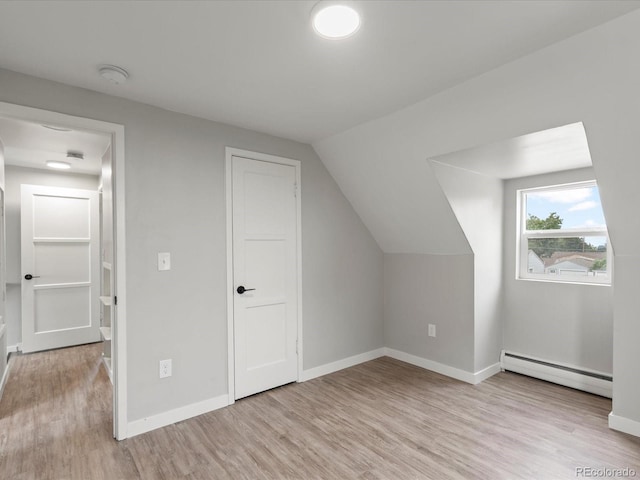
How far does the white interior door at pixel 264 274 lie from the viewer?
9.56 feet

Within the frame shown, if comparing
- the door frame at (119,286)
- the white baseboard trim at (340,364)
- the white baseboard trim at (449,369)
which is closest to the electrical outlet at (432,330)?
the white baseboard trim at (449,369)

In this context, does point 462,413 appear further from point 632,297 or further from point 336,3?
point 336,3

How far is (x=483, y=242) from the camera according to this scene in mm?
3346

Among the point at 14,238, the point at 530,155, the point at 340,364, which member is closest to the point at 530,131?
the point at 530,155

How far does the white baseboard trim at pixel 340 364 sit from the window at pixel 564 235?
1743 millimetres

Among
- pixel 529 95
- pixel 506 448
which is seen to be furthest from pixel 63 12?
pixel 506 448

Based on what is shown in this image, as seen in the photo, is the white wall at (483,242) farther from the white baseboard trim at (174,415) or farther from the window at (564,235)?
the white baseboard trim at (174,415)

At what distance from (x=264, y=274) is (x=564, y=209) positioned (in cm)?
284

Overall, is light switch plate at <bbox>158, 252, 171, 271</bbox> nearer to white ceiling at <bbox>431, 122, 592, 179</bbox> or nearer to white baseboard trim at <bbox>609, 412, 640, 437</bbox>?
white ceiling at <bbox>431, 122, 592, 179</bbox>

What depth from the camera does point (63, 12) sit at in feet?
4.94

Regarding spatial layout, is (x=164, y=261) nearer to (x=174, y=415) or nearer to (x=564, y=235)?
(x=174, y=415)

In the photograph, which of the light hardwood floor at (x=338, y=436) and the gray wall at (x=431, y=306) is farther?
the gray wall at (x=431, y=306)

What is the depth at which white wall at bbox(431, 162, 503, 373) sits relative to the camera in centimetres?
306
